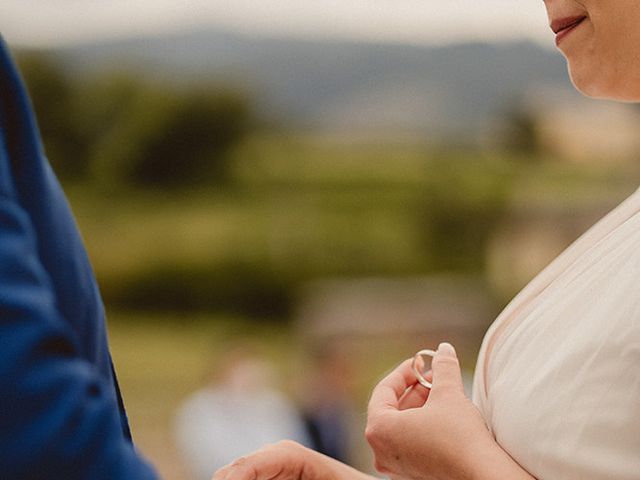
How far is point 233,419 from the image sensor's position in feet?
17.2

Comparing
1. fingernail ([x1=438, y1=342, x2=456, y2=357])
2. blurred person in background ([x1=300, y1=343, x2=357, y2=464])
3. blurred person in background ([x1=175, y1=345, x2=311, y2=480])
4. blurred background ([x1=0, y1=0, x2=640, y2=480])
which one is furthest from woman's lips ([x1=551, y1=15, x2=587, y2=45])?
blurred background ([x1=0, y1=0, x2=640, y2=480])

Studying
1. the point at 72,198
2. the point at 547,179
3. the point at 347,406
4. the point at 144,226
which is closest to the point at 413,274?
the point at 547,179

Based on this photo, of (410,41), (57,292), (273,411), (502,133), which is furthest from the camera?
(410,41)

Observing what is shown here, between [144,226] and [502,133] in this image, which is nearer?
[144,226]

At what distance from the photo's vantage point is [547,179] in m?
21.8

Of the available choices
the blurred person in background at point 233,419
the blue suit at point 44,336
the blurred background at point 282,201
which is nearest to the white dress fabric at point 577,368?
the blue suit at point 44,336

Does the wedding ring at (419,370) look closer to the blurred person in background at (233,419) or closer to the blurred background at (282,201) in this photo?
the blurred person in background at (233,419)

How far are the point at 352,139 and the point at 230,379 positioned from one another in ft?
66.4

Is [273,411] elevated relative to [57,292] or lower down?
lower down

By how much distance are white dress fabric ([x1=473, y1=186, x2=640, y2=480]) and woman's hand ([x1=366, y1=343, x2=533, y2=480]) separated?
2 cm

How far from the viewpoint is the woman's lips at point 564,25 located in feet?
3.35

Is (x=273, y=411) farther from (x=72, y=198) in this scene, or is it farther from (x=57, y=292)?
(x=72, y=198)

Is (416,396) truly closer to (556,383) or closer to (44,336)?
(556,383)

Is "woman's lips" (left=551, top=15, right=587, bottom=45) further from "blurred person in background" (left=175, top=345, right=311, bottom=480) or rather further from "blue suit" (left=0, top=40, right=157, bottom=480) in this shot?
"blurred person in background" (left=175, top=345, right=311, bottom=480)
